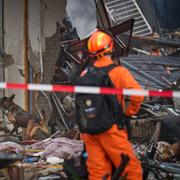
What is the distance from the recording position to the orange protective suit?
538 cm

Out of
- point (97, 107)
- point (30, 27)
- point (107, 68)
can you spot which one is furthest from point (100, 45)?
point (30, 27)

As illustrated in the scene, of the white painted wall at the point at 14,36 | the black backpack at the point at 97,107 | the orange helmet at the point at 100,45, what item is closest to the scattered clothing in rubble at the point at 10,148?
the black backpack at the point at 97,107

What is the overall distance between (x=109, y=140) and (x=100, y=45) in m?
1.03

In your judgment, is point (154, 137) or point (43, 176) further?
point (154, 137)

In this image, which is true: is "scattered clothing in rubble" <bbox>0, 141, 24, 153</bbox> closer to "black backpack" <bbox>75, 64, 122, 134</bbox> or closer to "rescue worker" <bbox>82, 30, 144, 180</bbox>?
"rescue worker" <bbox>82, 30, 144, 180</bbox>

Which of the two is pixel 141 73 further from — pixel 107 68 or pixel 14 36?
pixel 107 68

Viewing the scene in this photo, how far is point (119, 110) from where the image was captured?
5453mm

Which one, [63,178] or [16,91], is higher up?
[16,91]

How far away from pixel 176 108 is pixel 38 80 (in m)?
4.15

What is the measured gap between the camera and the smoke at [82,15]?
38.8 ft

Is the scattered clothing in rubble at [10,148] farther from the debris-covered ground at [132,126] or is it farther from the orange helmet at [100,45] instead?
the orange helmet at [100,45]

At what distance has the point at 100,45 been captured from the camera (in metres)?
5.55

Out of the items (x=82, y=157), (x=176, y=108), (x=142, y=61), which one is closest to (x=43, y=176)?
(x=82, y=157)

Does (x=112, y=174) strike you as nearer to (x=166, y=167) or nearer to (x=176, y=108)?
(x=166, y=167)
